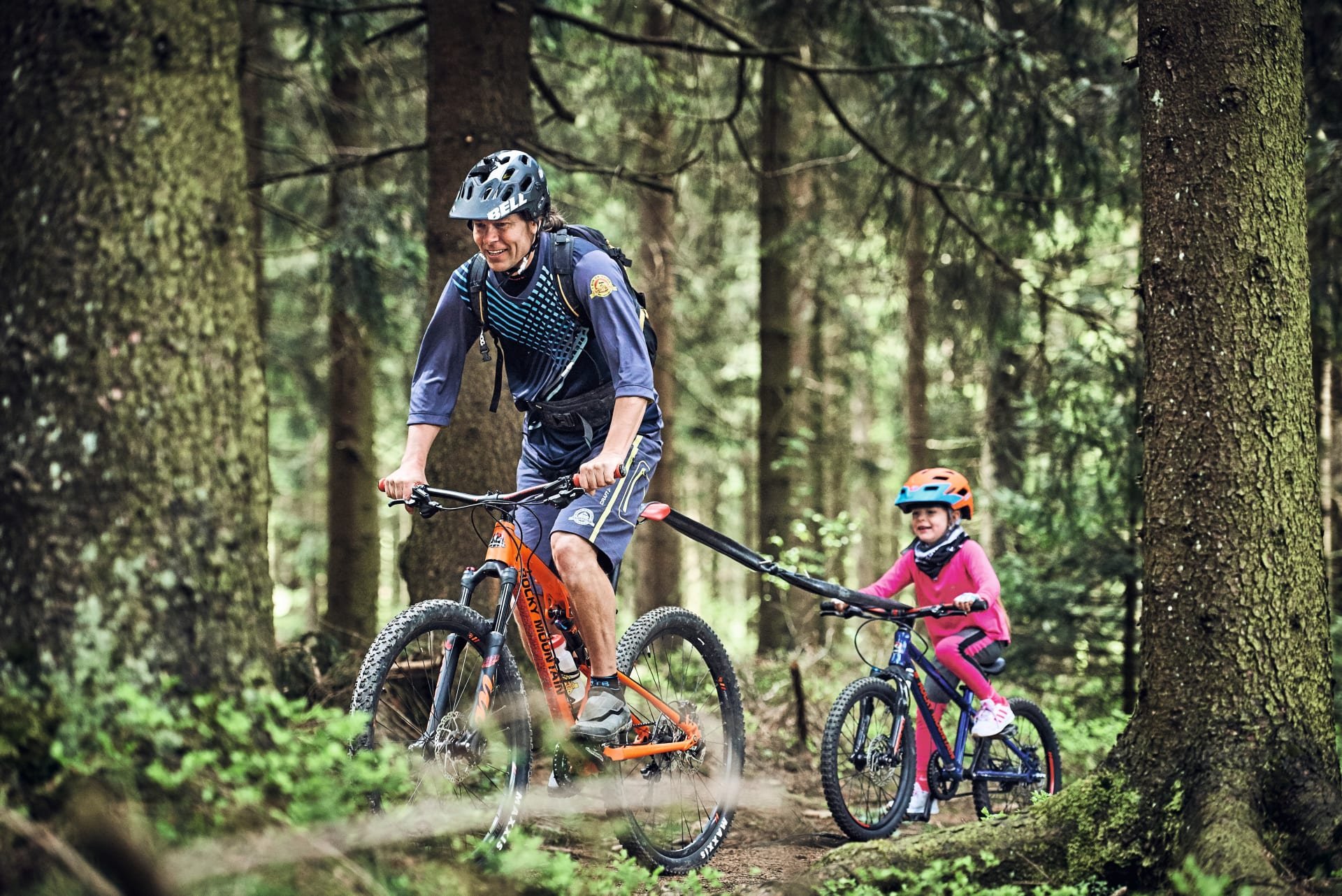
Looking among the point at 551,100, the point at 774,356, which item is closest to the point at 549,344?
the point at 551,100

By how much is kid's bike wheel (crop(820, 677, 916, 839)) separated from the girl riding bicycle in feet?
1.05

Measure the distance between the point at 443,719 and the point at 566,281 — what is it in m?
1.79

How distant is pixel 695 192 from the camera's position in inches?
569

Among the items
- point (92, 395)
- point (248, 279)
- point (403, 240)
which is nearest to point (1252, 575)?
point (248, 279)

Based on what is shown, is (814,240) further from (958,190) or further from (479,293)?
(479,293)

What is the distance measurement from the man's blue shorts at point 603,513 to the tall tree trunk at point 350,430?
605 cm

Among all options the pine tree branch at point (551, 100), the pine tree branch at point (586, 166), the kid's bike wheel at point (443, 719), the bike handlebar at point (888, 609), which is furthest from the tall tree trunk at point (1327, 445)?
the kid's bike wheel at point (443, 719)

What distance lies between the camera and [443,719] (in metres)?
3.98

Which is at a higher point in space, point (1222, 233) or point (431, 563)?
A: point (1222, 233)

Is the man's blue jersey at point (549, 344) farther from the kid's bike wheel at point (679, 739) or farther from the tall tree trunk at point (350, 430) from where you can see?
the tall tree trunk at point (350, 430)

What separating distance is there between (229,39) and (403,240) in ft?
20.4

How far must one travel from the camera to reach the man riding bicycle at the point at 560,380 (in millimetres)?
4316

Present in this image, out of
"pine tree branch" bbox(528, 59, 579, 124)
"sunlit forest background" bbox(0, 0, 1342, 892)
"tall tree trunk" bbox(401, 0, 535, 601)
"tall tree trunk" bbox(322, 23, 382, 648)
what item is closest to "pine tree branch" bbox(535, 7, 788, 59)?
"sunlit forest background" bbox(0, 0, 1342, 892)

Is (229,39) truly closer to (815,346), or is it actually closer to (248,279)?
(248,279)
